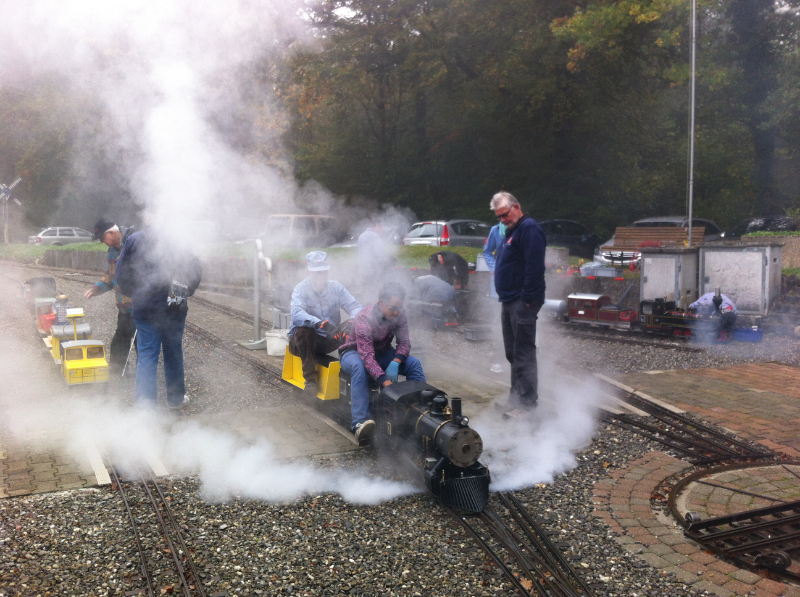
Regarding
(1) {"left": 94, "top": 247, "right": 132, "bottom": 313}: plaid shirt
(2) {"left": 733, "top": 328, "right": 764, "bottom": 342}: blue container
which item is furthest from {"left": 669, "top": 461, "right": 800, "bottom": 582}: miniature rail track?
(2) {"left": 733, "top": 328, "right": 764, "bottom": 342}: blue container

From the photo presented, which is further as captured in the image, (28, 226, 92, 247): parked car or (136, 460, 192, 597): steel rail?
(28, 226, 92, 247): parked car

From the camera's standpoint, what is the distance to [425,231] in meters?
17.3

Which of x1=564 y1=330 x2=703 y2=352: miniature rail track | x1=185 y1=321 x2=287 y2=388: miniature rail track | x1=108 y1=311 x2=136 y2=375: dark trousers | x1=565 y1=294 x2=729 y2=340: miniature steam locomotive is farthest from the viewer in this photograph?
x1=565 y1=294 x2=729 y2=340: miniature steam locomotive

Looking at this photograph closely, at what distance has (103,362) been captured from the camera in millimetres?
6707

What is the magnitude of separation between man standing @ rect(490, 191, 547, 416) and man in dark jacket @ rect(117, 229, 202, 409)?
9.55ft

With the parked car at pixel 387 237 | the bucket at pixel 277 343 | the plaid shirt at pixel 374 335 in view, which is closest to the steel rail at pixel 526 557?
the plaid shirt at pixel 374 335

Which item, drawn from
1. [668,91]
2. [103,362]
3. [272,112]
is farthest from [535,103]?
[103,362]

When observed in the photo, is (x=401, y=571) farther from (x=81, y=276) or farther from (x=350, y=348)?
(x=81, y=276)

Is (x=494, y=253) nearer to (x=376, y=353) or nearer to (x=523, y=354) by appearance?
(x=523, y=354)

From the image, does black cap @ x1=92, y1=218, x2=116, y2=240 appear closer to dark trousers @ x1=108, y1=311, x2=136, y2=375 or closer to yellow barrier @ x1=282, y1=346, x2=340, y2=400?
dark trousers @ x1=108, y1=311, x2=136, y2=375

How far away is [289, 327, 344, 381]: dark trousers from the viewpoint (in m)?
6.05

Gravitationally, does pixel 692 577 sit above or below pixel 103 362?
below

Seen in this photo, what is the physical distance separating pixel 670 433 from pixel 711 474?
0.89 meters

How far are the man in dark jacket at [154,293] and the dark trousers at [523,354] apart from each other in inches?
119
